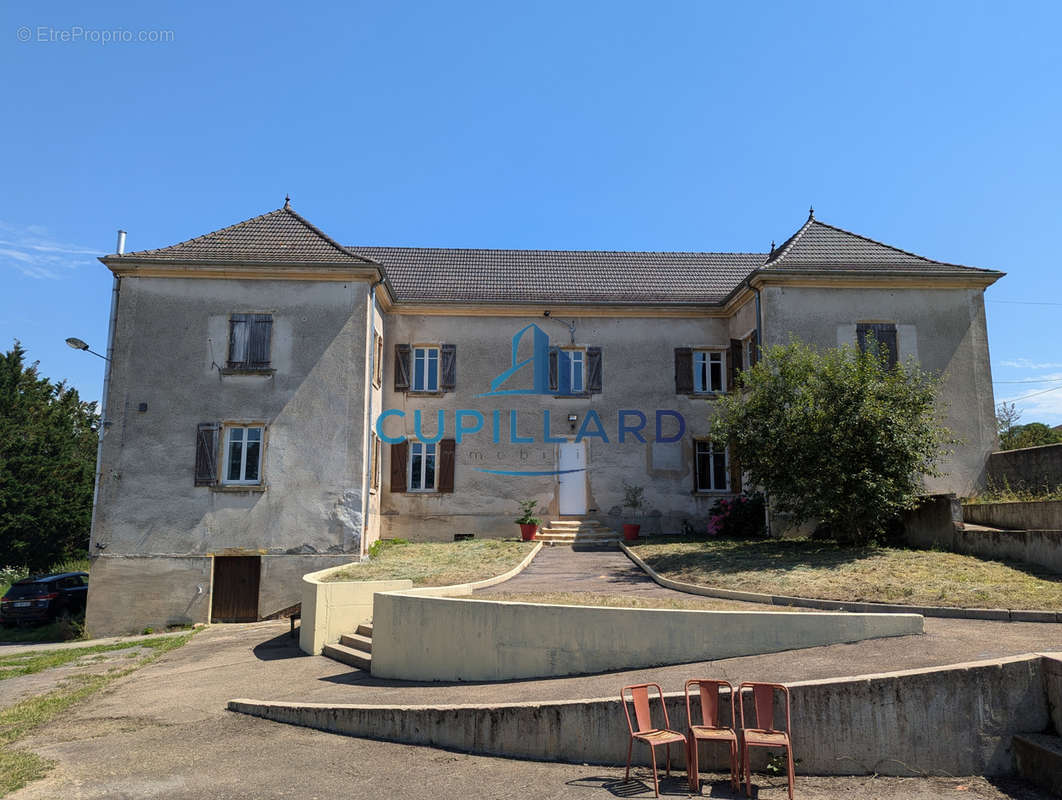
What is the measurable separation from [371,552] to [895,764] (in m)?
13.9

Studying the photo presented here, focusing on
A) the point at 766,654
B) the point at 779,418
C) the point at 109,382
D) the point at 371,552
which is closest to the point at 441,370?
the point at 371,552

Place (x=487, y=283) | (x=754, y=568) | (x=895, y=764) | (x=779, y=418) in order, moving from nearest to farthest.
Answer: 1. (x=895, y=764)
2. (x=754, y=568)
3. (x=779, y=418)
4. (x=487, y=283)

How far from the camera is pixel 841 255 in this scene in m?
19.0

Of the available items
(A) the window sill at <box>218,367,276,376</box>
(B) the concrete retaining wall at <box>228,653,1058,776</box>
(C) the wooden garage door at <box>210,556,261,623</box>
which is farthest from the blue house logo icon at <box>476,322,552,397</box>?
(B) the concrete retaining wall at <box>228,653,1058,776</box>

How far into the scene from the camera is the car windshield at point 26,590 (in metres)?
19.5

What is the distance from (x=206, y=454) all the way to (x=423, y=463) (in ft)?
17.8

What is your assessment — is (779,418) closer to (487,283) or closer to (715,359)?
(715,359)

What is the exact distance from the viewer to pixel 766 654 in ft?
26.2

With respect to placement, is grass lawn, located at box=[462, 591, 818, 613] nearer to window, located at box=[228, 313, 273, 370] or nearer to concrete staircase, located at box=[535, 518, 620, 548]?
concrete staircase, located at box=[535, 518, 620, 548]

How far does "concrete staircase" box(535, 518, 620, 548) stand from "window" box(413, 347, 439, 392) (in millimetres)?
4859

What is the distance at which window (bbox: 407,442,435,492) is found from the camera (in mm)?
20391

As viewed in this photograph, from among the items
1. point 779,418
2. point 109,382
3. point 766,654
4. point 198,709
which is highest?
point 109,382

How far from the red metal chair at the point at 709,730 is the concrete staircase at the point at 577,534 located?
503 inches

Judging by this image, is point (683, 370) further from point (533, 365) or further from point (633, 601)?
point (633, 601)
